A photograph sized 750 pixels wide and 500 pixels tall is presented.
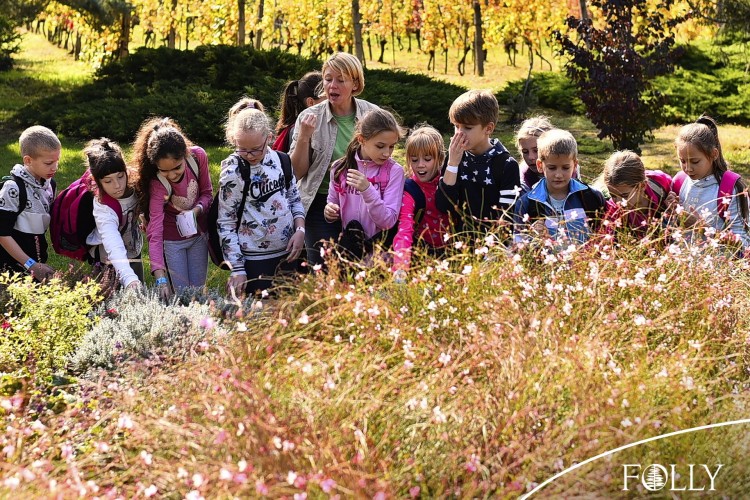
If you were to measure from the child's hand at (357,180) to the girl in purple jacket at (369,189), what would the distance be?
0.01 meters

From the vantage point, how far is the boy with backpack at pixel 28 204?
513 cm

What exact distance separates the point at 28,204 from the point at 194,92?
9.22 meters

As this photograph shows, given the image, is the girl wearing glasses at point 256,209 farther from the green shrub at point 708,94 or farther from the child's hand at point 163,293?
the green shrub at point 708,94

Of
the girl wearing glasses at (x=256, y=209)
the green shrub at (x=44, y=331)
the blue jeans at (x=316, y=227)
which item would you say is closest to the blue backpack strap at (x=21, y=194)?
the green shrub at (x=44, y=331)

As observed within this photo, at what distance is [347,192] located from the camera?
5.19m

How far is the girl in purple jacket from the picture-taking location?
4.96 metres

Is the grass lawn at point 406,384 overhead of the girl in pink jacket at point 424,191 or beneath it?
beneath

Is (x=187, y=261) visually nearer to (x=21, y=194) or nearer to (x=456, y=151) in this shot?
(x=21, y=194)

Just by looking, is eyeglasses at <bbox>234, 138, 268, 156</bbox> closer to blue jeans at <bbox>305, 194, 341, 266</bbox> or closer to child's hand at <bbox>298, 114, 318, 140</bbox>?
child's hand at <bbox>298, 114, 318, 140</bbox>

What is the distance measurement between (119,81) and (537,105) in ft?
26.5

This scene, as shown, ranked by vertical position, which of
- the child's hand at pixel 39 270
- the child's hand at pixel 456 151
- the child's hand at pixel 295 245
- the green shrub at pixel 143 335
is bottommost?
the green shrub at pixel 143 335

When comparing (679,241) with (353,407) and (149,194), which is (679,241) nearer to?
(353,407)

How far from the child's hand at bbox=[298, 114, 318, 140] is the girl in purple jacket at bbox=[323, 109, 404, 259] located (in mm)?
255

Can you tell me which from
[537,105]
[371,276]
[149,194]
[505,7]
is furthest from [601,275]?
[505,7]
